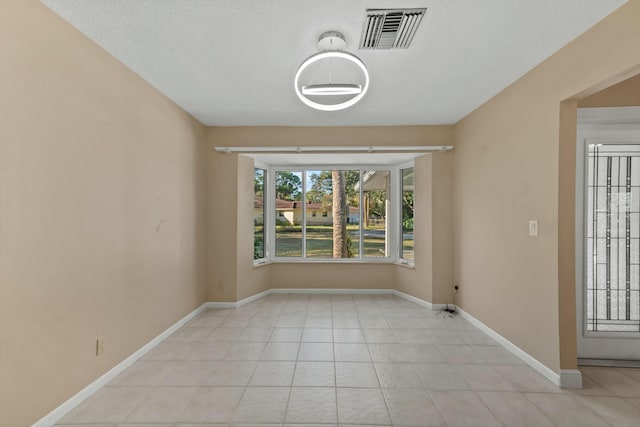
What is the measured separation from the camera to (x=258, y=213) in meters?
4.41

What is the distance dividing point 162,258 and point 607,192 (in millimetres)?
4151

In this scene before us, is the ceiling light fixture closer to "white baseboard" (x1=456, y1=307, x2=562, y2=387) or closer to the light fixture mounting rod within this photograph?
the light fixture mounting rod

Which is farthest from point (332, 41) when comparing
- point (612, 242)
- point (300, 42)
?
point (612, 242)

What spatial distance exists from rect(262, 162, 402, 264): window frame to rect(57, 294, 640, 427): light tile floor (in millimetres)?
1480

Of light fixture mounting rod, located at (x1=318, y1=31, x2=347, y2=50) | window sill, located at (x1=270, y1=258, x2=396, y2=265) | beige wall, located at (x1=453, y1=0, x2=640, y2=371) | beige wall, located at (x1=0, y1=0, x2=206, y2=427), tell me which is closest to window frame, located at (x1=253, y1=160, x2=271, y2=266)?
window sill, located at (x1=270, y1=258, x2=396, y2=265)

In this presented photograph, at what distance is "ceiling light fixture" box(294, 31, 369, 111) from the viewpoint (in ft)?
5.91

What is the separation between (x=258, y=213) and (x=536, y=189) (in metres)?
3.52

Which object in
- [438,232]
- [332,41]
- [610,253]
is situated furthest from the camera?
[438,232]

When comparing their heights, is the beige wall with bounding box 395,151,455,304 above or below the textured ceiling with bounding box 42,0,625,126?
below

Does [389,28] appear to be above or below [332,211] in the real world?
above

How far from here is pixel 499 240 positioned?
2.73 metres

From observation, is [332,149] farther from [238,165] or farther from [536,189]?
[536,189]

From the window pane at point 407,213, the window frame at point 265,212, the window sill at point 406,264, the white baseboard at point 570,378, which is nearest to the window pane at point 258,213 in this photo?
the window frame at point 265,212

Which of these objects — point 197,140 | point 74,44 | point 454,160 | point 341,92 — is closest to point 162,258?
point 197,140
